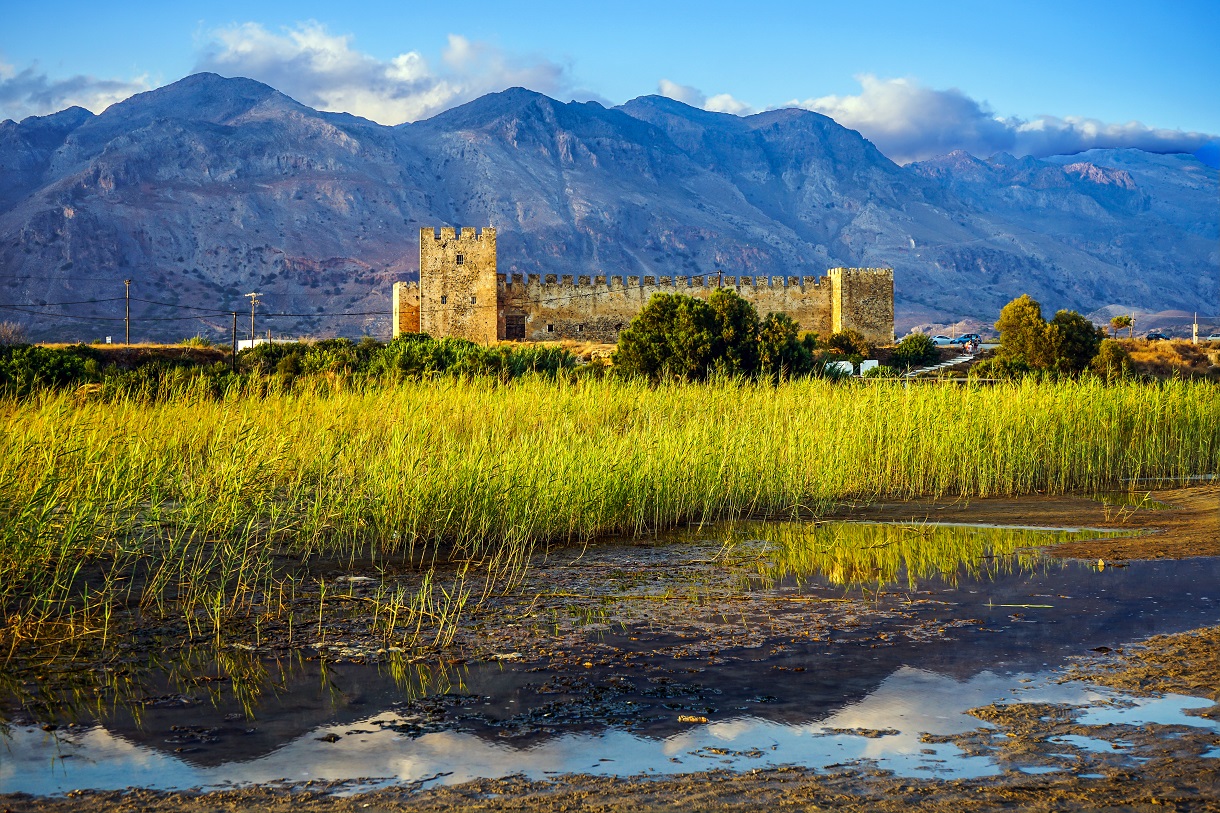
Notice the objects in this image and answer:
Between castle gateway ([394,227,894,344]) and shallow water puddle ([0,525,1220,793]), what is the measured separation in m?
49.5

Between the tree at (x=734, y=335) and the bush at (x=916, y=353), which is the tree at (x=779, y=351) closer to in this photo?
the tree at (x=734, y=335)

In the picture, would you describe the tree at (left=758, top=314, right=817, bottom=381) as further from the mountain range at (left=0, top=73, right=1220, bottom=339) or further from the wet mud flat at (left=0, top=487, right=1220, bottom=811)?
the mountain range at (left=0, top=73, right=1220, bottom=339)

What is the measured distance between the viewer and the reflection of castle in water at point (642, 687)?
12.3 feet

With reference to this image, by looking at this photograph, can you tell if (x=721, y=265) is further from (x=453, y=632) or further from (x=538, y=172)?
(x=453, y=632)

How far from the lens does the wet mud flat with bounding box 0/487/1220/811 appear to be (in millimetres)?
3197

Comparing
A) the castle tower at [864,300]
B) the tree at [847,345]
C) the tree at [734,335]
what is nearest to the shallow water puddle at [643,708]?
the tree at [734,335]

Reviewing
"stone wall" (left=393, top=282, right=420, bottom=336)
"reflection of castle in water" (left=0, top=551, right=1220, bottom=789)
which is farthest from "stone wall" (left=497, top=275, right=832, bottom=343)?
"reflection of castle in water" (left=0, top=551, right=1220, bottom=789)

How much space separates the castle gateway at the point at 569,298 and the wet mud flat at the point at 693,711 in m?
49.0

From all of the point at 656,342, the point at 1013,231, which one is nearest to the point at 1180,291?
the point at 1013,231

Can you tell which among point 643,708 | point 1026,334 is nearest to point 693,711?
point 643,708

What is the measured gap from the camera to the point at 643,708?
396 centimetres

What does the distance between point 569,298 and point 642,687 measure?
52.0 metres

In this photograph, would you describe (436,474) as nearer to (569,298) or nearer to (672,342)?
(672,342)

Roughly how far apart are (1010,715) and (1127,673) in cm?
74
